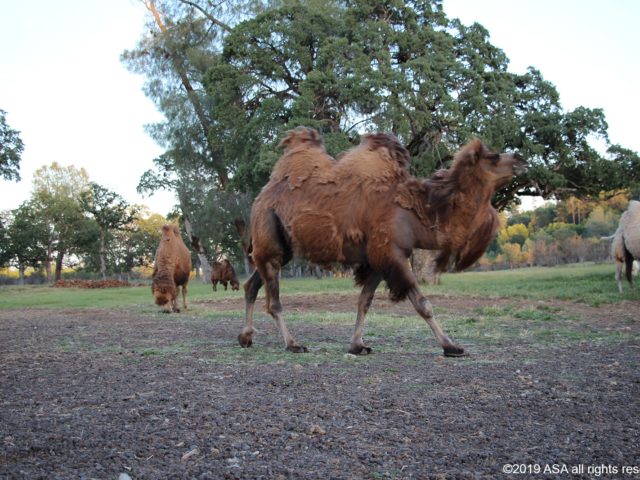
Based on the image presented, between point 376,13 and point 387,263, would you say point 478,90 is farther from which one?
point 387,263

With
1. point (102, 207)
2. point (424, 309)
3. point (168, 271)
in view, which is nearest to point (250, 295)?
point (424, 309)

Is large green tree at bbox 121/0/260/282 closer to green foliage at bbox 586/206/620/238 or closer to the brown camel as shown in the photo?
the brown camel

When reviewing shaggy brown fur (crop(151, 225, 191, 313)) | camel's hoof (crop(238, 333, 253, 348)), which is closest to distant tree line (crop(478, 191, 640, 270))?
shaggy brown fur (crop(151, 225, 191, 313))

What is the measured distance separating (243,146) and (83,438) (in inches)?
804

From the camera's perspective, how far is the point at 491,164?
493 cm

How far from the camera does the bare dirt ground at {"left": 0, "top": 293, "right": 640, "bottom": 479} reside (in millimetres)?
2355

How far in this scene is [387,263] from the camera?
16.1 feet

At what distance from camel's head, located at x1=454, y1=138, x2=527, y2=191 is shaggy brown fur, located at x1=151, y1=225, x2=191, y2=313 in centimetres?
802

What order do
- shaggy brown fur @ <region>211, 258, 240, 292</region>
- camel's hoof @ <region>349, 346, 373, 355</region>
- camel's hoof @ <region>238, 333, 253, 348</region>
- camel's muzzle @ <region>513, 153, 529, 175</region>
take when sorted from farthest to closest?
shaggy brown fur @ <region>211, 258, 240, 292</region> → camel's hoof @ <region>238, 333, 253, 348</region> → camel's hoof @ <region>349, 346, 373, 355</region> → camel's muzzle @ <region>513, 153, 529, 175</region>

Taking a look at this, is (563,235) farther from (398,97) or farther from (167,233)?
(167,233)

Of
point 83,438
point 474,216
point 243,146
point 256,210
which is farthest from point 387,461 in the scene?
point 243,146

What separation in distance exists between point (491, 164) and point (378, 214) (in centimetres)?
123

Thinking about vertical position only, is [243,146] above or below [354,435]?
above

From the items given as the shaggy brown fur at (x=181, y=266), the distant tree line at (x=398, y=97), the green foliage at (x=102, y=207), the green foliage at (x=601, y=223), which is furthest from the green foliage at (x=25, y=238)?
the green foliage at (x=601, y=223)
